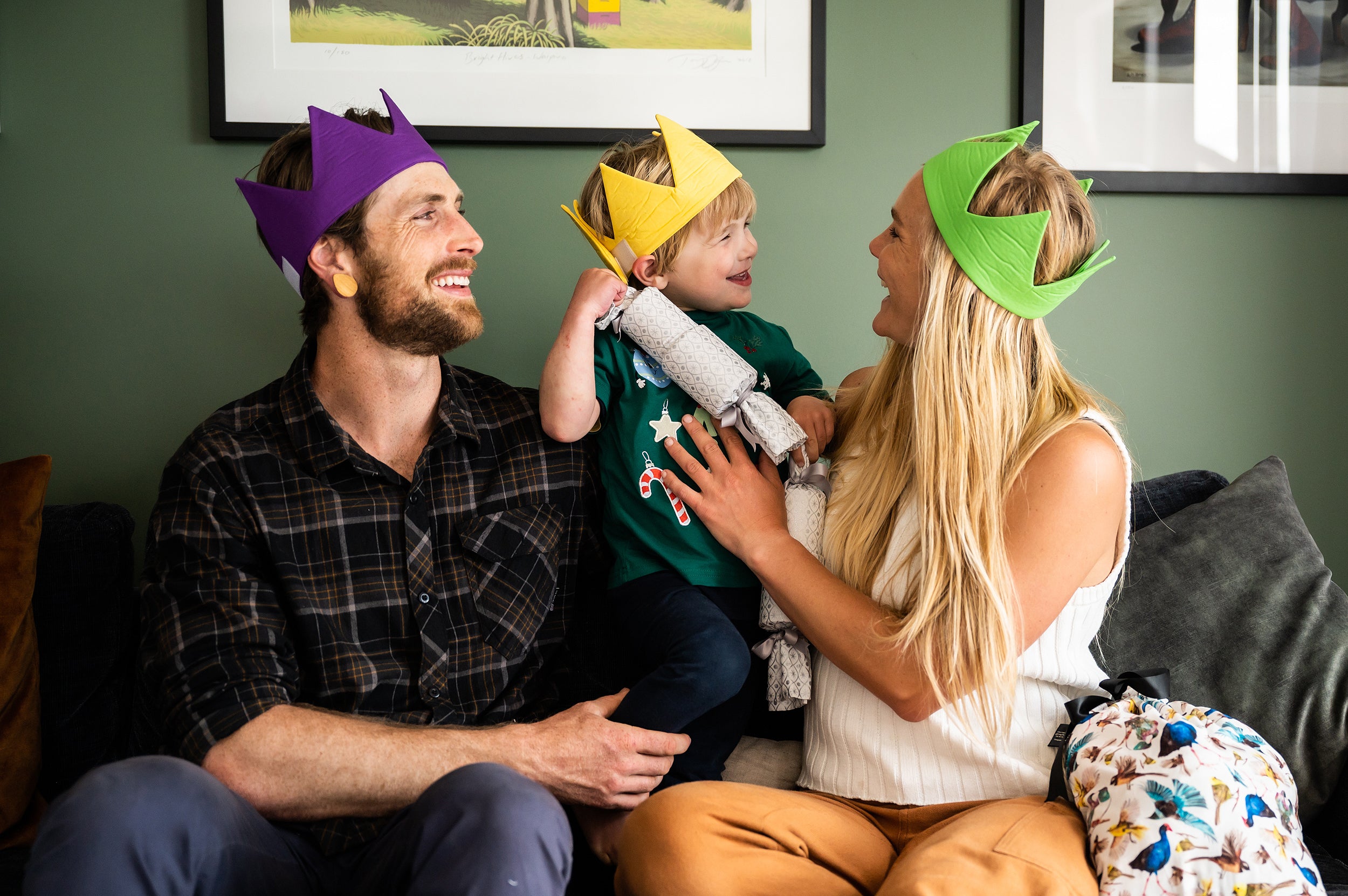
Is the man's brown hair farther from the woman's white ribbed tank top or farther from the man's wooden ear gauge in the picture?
the woman's white ribbed tank top

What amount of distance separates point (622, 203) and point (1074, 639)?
3.46 ft

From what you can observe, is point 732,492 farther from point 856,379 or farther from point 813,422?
point 856,379

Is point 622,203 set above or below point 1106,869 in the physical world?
above

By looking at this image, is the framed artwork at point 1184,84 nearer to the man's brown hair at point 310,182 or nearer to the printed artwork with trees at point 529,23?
the printed artwork with trees at point 529,23

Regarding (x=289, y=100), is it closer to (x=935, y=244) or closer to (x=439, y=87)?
(x=439, y=87)

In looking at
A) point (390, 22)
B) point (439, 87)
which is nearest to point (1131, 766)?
point (439, 87)

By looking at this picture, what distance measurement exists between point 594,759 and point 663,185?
995 millimetres

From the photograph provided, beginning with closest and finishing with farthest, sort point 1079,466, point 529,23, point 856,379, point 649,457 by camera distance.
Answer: point 1079,466 < point 649,457 < point 856,379 < point 529,23

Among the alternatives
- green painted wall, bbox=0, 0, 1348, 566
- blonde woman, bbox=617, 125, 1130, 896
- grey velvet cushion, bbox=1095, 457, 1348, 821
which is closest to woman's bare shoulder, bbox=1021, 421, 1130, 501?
blonde woman, bbox=617, 125, 1130, 896

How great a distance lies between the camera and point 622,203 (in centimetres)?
170

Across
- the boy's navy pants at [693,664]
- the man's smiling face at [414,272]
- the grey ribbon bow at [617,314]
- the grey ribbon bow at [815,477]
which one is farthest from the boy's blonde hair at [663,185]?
the boy's navy pants at [693,664]

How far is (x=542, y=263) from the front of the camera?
2.05 meters

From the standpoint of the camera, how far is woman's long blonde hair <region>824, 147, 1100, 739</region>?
134 cm

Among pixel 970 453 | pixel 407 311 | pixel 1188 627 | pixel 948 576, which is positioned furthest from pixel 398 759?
pixel 1188 627
